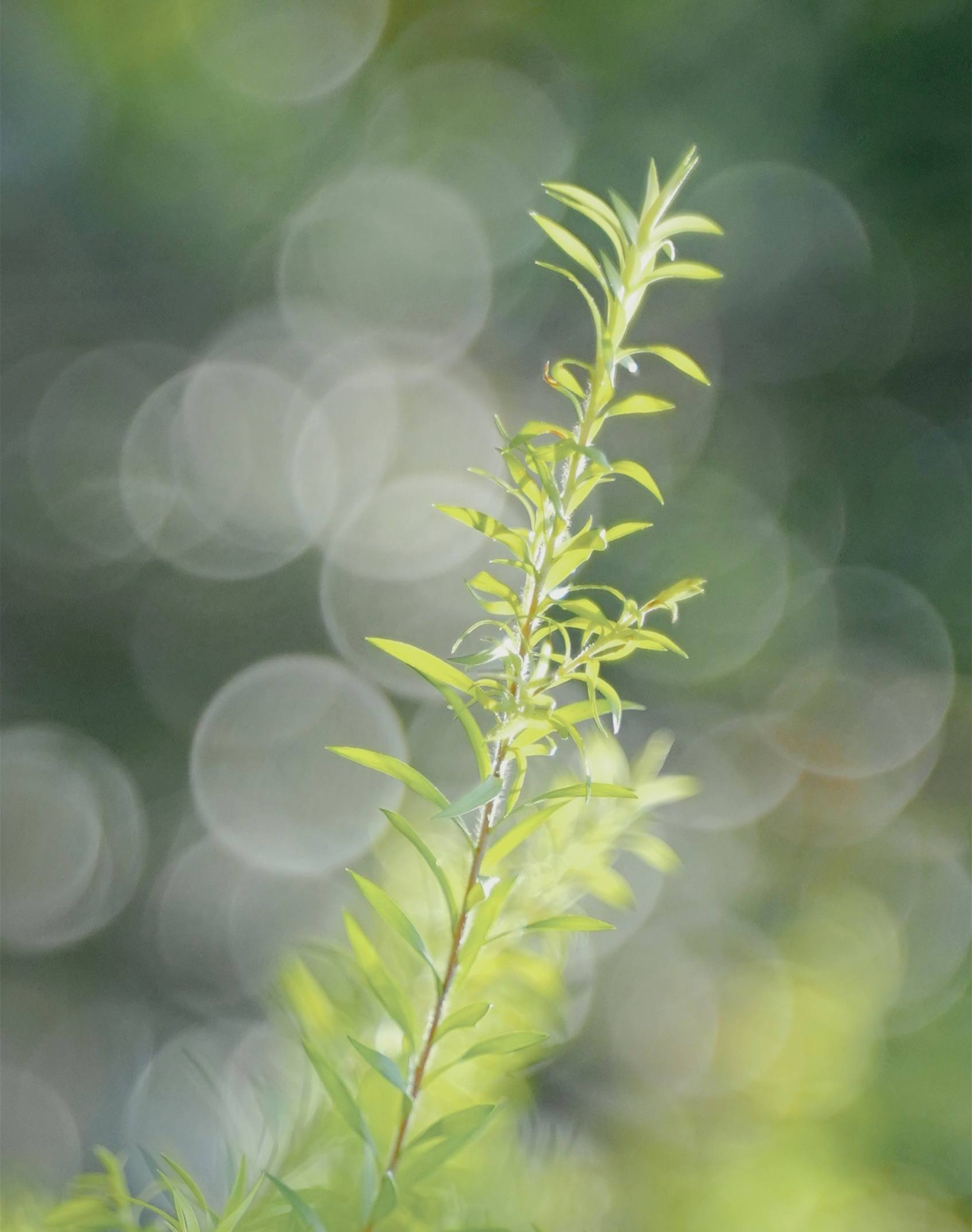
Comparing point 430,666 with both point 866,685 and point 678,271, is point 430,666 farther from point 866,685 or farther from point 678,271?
point 866,685

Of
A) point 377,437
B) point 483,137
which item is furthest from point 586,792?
point 483,137

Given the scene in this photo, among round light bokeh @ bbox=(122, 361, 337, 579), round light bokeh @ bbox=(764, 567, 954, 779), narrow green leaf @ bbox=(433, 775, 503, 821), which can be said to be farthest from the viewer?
round light bokeh @ bbox=(122, 361, 337, 579)

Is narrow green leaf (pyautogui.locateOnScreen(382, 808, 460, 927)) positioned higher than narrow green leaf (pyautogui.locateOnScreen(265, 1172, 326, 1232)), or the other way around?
narrow green leaf (pyautogui.locateOnScreen(382, 808, 460, 927))

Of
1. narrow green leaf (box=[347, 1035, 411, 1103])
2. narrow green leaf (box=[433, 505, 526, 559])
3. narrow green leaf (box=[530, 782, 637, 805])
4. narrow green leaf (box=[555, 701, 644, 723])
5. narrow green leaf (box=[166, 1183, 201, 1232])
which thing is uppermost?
narrow green leaf (box=[433, 505, 526, 559])

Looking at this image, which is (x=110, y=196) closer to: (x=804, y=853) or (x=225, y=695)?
(x=225, y=695)

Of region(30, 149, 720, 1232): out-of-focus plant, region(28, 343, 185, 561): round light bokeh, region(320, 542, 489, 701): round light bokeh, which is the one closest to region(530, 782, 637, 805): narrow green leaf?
region(30, 149, 720, 1232): out-of-focus plant

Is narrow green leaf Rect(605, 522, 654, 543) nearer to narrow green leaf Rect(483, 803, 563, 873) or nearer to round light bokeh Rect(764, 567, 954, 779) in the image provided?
narrow green leaf Rect(483, 803, 563, 873)
